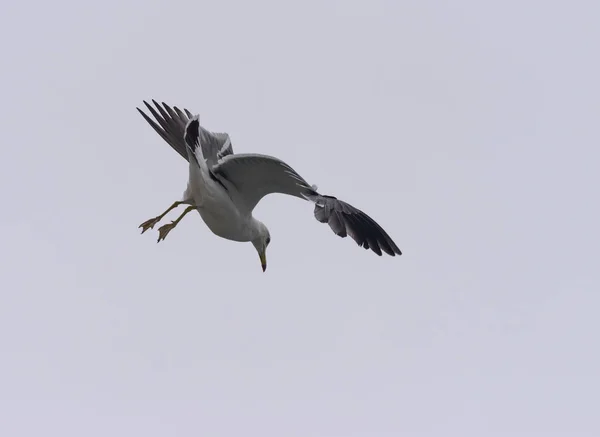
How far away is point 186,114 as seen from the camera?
2014cm

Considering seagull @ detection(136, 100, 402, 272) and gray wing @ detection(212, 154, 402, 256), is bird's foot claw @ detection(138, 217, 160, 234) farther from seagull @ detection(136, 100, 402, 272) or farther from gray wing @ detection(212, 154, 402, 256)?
gray wing @ detection(212, 154, 402, 256)

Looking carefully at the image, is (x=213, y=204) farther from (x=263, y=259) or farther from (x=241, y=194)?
(x=263, y=259)

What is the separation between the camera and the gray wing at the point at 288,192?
15891mm

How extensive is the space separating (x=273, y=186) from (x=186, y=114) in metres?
2.95

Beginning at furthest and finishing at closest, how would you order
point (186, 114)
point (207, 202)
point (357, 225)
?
point (186, 114), point (207, 202), point (357, 225)

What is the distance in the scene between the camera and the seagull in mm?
16141

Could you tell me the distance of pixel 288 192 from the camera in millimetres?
17875

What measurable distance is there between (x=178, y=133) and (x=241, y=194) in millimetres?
2138

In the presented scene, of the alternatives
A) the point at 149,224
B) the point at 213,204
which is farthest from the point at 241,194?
the point at 149,224

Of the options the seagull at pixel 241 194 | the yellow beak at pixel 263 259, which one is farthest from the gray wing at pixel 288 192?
the yellow beak at pixel 263 259

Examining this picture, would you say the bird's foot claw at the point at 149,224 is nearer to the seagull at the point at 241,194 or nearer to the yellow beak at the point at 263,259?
the seagull at the point at 241,194

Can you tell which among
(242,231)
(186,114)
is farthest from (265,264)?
(186,114)

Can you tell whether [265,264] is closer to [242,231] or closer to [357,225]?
[242,231]

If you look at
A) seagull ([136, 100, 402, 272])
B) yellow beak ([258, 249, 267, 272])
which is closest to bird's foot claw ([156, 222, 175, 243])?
seagull ([136, 100, 402, 272])
